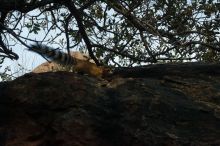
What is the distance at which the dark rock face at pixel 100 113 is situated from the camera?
366 centimetres

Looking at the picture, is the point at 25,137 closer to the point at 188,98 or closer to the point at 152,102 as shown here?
the point at 152,102

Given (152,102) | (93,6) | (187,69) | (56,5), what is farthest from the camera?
(93,6)

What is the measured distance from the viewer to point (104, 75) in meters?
4.85

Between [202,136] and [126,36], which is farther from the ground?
[126,36]

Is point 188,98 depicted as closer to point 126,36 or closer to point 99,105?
point 99,105

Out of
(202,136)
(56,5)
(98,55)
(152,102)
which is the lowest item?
(202,136)

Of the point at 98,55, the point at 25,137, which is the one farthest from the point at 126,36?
the point at 25,137

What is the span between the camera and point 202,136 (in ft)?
12.0

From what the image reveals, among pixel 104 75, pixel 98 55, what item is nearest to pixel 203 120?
pixel 104 75

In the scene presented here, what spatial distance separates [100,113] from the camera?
3.80 metres

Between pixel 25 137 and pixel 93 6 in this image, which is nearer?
pixel 25 137

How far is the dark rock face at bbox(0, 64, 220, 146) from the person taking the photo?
3656 mm

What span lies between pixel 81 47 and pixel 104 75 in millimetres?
3299

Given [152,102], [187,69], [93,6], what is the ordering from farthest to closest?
[93,6]
[187,69]
[152,102]
